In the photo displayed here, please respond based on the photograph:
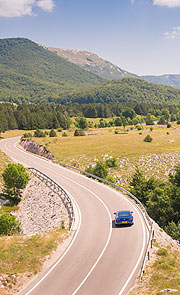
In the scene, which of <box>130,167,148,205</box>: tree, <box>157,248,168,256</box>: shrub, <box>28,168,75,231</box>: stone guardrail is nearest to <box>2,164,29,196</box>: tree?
<box>28,168,75,231</box>: stone guardrail

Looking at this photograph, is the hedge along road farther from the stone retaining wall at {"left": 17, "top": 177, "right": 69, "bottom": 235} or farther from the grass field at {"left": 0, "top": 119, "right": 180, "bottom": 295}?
the stone retaining wall at {"left": 17, "top": 177, "right": 69, "bottom": 235}

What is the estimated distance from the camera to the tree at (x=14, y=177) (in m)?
45.9

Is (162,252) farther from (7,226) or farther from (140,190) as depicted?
(140,190)

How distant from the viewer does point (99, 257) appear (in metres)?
18.8

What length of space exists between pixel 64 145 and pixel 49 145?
5.11 meters

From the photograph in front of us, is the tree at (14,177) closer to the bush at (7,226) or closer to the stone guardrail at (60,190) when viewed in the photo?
the stone guardrail at (60,190)

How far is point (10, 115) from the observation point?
128 meters

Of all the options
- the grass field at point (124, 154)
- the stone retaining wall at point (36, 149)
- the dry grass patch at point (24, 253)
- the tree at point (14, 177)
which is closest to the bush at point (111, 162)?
the grass field at point (124, 154)

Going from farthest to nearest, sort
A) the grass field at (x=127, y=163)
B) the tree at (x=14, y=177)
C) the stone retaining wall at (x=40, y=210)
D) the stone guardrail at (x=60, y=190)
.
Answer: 1. the tree at (x=14, y=177)
2. the stone retaining wall at (x=40, y=210)
3. the stone guardrail at (x=60, y=190)
4. the grass field at (x=127, y=163)

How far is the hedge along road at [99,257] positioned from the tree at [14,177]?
17.7 meters

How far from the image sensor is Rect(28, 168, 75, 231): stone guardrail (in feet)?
95.9

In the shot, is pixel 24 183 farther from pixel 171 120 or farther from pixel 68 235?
pixel 171 120

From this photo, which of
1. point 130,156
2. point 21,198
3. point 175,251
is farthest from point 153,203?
point 130,156

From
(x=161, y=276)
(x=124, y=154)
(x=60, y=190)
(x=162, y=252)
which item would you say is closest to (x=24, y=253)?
(x=161, y=276)
